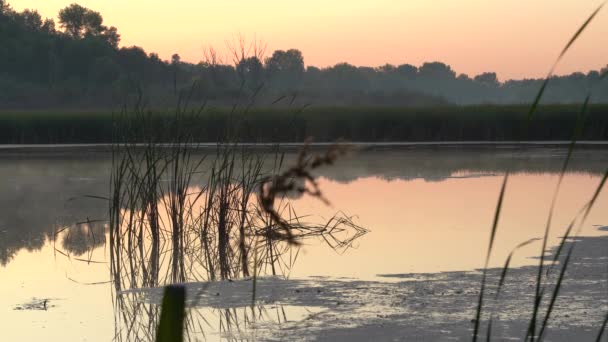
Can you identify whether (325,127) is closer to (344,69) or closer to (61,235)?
(61,235)

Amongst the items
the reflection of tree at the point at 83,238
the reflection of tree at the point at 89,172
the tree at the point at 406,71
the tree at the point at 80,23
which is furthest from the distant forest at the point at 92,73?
the reflection of tree at the point at 83,238

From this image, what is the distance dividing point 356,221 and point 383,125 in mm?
14140

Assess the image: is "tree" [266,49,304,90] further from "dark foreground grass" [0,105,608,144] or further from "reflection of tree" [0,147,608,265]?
"reflection of tree" [0,147,608,265]

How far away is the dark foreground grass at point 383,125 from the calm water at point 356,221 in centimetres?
616

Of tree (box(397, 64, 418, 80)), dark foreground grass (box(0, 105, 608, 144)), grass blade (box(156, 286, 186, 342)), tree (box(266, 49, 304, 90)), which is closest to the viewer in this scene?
grass blade (box(156, 286, 186, 342))

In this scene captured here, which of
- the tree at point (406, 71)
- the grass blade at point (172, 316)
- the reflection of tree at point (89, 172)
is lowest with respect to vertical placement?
the reflection of tree at point (89, 172)

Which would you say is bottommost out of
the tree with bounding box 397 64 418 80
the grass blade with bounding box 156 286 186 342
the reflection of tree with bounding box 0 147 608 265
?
the reflection of tree with bounding box 0 147 608 265

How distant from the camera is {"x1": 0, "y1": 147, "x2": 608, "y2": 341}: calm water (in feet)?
15.0

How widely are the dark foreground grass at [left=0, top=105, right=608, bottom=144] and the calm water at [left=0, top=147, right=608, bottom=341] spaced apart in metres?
6.16

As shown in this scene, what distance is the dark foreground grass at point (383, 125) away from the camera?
2086cm

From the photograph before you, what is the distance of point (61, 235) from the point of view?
7.14 m

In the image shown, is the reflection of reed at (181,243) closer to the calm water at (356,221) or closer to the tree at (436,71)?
the calm water at (356,221)

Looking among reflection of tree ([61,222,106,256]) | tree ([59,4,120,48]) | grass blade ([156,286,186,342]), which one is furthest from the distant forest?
grass blade ([156,286,186,342])

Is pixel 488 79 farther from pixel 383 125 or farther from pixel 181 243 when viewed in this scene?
pixel 181 243
